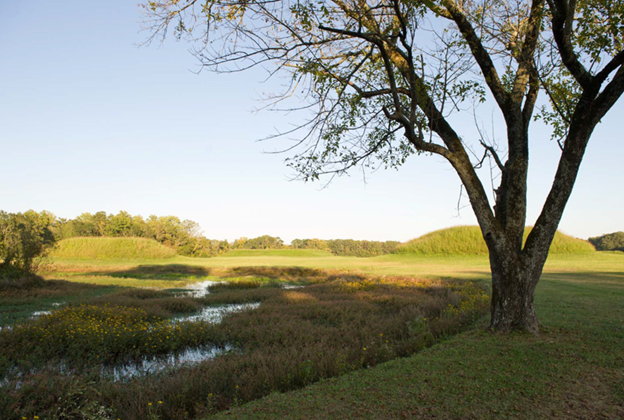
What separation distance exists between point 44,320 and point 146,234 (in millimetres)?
69611

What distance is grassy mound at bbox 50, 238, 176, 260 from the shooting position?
4555cm

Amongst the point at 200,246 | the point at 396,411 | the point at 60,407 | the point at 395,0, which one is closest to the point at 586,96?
the point at 395,0

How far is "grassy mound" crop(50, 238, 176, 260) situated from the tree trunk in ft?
156

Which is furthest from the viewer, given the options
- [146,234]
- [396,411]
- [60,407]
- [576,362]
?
[146,234]

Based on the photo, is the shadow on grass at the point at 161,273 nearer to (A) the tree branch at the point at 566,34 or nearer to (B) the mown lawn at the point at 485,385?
(B) the mown lawn at the point at 485,385

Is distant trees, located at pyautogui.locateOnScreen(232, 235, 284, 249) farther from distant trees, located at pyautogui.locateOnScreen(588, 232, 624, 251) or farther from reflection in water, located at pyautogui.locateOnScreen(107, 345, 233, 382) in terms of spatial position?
reflection in water, located at pyautogui.locateOnScreen(107, 345, 233, 382)

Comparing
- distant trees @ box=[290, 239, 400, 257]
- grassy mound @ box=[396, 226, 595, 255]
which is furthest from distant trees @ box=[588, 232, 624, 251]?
distant trees @ box=[290, 239, 400, 257]

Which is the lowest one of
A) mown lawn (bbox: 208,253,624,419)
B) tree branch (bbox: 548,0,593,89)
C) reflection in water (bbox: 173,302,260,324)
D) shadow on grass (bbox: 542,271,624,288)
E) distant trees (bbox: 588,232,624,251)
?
reflection in water (bbox: 173,302,260,324)

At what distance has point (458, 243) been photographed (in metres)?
43.5

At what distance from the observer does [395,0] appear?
5711 millimetres

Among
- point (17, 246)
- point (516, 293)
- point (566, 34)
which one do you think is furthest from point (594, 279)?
point (17, 246)

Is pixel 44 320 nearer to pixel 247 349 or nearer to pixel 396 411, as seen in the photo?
pixel 247 349

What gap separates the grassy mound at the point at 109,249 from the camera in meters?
45.6

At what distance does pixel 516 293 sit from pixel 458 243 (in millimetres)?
39665
